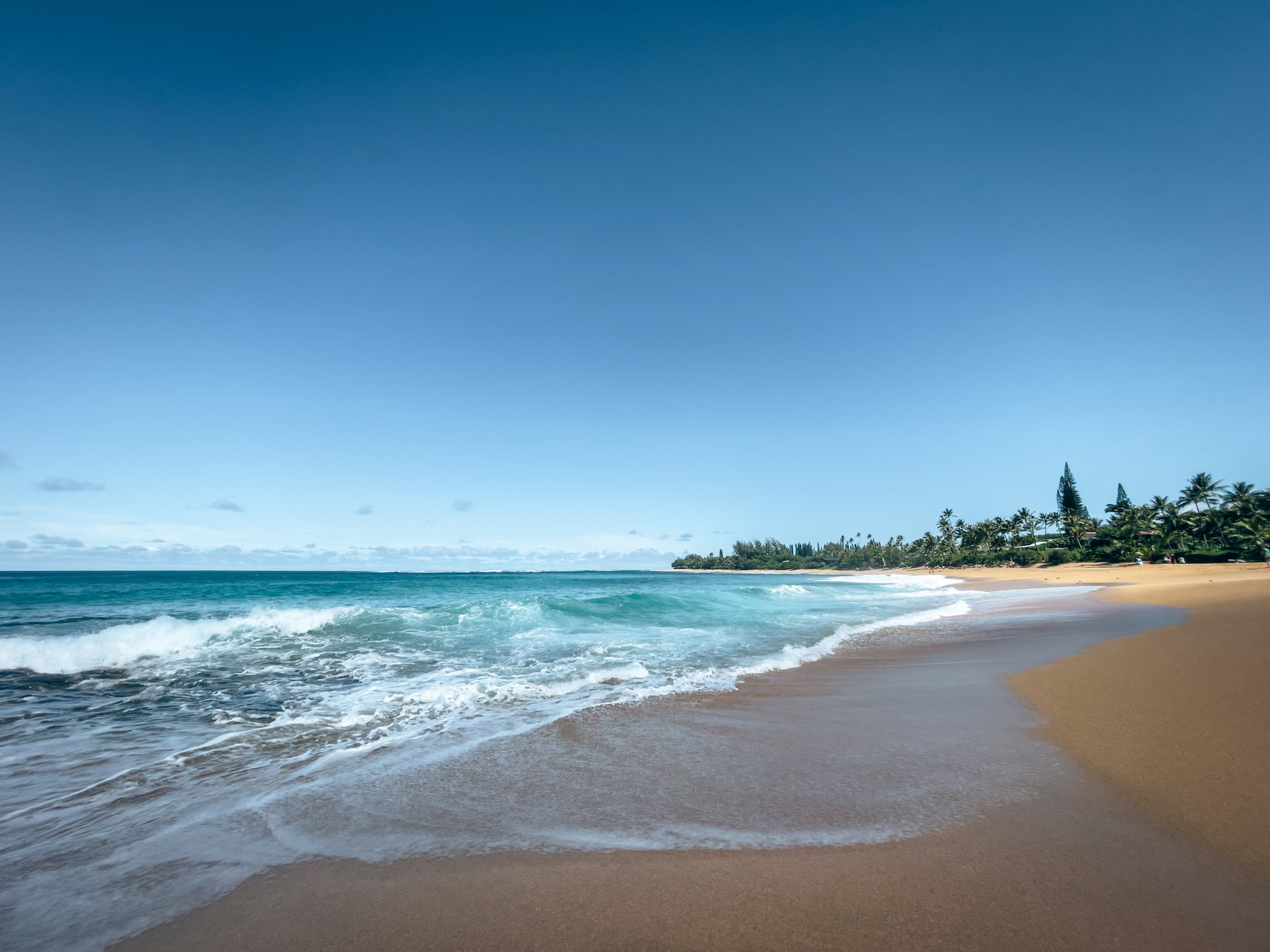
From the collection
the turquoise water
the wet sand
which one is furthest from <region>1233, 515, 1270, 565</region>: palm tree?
the wet sand

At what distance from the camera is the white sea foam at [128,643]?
36.3 feet

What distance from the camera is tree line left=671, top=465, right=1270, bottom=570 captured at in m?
55.2

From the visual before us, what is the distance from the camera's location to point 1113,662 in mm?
8492

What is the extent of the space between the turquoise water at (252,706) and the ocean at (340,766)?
0.10ft

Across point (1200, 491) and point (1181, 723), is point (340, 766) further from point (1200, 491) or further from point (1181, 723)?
point (1200, 491)

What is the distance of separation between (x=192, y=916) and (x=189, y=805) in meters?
1.87

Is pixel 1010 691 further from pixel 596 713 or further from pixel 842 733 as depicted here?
pixel 596 713

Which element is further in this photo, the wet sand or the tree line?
the tree line

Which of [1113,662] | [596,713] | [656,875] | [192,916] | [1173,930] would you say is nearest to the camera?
[1173,930]

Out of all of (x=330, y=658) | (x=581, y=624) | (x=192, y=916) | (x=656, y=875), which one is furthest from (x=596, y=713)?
(x=581, y=624)

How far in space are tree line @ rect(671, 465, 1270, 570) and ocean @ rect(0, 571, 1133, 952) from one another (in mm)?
66066

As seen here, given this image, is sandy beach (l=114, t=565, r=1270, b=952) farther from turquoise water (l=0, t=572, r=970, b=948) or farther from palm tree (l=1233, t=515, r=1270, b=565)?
palm tree (l=1233, t=515, r=1270, b=565)

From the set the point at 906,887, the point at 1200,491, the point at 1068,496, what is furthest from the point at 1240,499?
the point at 906,887

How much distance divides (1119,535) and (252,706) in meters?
87.3
